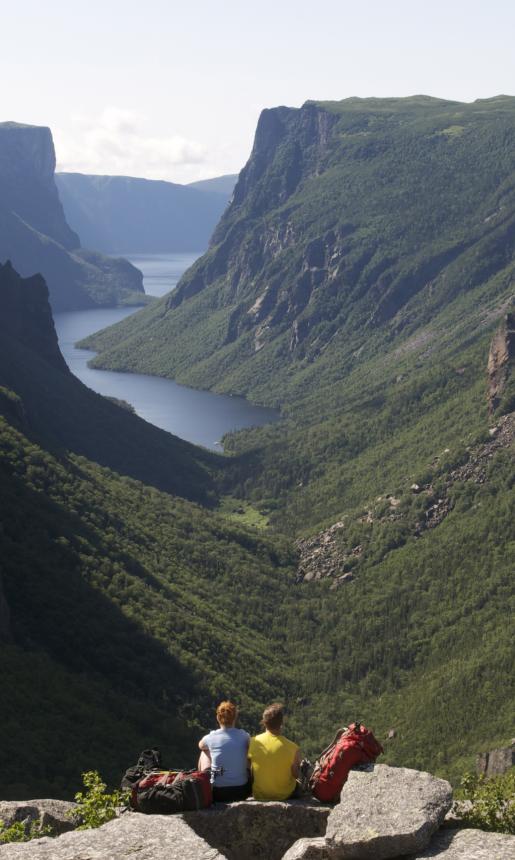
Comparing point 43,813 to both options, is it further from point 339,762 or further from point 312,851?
point 312,851

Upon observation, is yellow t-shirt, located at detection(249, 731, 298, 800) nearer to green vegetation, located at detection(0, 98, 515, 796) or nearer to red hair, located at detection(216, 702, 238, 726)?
red hair, located at detection(216, 702, 238, 726)

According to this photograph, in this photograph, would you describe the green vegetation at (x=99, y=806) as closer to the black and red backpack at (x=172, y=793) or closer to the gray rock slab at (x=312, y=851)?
the black and red backpack at (x=172, y=793)

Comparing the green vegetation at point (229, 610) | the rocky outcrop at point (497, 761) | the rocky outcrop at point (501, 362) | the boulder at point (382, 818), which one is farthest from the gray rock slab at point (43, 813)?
the rocky outcrop at point (501, 362)

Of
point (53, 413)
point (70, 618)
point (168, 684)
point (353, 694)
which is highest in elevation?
point (53, 413)

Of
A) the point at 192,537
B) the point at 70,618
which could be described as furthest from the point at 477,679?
the point at 192,537

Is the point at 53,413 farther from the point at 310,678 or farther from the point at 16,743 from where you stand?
the point at 16,743

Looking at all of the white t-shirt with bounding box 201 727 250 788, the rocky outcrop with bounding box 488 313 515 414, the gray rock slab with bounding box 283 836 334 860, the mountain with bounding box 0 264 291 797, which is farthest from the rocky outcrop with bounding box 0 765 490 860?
the rocky outcrop with bounding box 488 313 515 414

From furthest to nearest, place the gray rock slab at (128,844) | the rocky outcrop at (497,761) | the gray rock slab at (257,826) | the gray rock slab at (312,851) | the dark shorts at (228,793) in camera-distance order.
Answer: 1. the rocky outcrop at (497,761)
2. the dark shorts at (228,793)
3. the gray rock slab at (257,826)
4. the gray rock slab at (312,851)
5. the gray rock slab at (128,844)
